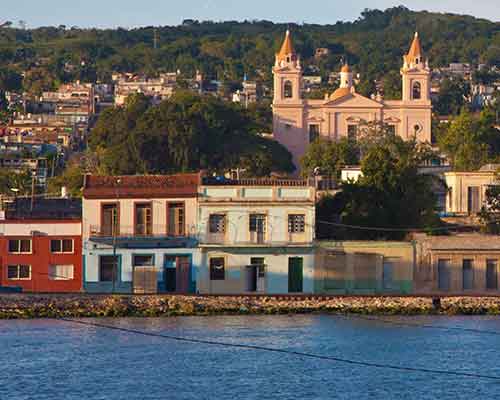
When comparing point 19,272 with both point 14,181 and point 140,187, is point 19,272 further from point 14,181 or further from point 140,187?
point 14,181

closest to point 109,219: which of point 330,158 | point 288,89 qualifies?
point 330,158

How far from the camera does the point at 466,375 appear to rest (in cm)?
5259

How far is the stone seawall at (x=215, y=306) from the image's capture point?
2549 inches

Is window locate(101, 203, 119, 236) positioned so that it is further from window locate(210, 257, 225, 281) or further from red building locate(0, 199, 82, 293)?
window locate(210, 257, 225, 281)

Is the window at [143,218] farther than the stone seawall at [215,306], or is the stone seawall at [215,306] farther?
the window at [143,218]

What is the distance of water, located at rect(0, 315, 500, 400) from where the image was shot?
49.7 m

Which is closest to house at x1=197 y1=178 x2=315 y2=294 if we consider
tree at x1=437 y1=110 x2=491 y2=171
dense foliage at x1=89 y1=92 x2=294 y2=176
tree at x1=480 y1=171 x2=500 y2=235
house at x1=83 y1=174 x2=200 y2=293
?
house at x1=83 y1=174 x2=200 y2=293

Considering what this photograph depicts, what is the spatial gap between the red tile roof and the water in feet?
22.8

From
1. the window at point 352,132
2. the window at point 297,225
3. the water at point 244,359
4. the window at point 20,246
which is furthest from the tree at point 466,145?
the water at point 244,359

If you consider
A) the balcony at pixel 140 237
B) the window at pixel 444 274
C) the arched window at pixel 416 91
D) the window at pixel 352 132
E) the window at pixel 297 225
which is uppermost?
the arched window at pixel 416 91

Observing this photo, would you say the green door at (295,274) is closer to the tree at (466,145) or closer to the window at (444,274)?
the window at (444,274)

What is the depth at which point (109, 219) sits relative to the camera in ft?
228

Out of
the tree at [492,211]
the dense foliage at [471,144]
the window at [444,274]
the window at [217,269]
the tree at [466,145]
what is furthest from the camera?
the dense foliage at [471,144]

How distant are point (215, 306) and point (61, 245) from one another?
737 centimetres
